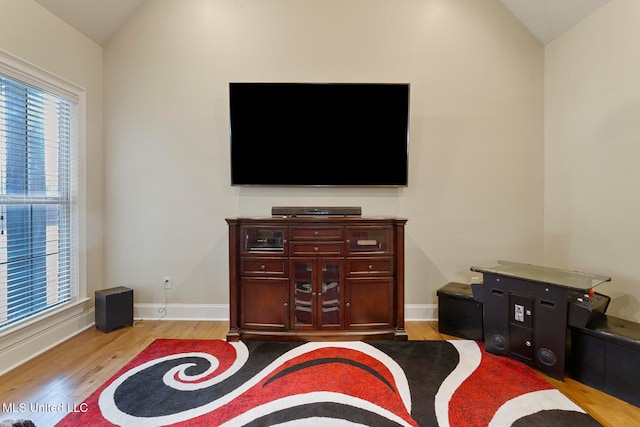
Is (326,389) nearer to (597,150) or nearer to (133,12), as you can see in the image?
(597,150)

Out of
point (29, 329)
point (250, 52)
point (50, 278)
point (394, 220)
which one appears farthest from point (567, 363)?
point (50, 278)

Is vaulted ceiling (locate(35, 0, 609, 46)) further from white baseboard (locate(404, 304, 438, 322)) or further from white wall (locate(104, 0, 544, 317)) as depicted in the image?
white baseboard (locate(404, 304, 438, 322))

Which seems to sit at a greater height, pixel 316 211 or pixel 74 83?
pixel 74 83

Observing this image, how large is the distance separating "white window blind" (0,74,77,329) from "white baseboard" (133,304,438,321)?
0.65 metres

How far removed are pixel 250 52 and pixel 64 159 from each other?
2002 millimetres

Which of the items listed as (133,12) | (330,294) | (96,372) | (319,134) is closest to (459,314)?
(330,294)

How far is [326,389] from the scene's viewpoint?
182 centimetres

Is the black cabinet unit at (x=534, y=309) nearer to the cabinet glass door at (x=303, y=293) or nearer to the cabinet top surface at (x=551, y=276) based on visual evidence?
the cabinet top surface at (x=551, y=276)

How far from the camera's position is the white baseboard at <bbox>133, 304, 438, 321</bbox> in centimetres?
296

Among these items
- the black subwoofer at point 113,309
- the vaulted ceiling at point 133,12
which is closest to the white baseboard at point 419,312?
the black subwoofer at point 113,309

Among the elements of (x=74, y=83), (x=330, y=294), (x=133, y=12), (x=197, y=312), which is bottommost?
(x=197, y=312)

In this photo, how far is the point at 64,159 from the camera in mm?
2635

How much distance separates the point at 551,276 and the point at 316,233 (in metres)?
1.78

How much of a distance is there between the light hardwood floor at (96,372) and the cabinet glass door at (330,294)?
75cm
